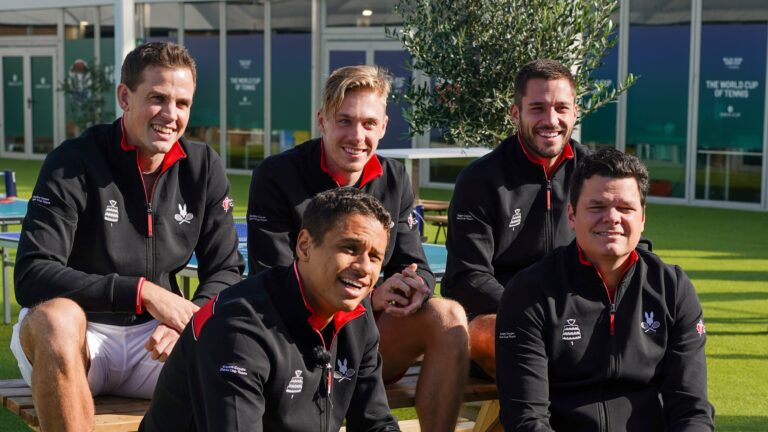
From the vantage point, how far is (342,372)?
149 inches

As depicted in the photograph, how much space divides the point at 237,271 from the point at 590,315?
4.95 feet

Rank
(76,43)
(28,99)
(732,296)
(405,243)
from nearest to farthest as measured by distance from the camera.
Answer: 1. (405,243)
2. (732,296)
3. (76,43)
4. (28,99)

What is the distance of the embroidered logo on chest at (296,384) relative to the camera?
3.62 m

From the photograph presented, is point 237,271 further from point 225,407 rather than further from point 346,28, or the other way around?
point 346,28

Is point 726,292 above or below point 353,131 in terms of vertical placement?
below

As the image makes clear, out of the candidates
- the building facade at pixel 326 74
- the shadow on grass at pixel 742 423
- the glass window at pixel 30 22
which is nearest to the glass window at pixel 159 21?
the building facade at pixel 326 74

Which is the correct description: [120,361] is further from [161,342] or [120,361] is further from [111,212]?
[111,212]

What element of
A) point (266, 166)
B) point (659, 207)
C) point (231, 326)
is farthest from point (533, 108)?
point (659, 207)

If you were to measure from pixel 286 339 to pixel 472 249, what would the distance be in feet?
5.37

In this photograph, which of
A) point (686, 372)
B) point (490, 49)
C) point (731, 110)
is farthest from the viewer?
point (731, 110)

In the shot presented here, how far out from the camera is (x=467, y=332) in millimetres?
4758

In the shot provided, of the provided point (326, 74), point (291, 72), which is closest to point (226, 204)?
point (326, 74)

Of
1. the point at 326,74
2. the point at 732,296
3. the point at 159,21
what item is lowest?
the point at 732,296

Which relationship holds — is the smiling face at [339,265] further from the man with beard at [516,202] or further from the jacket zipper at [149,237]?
the man with beard at [516,202]
